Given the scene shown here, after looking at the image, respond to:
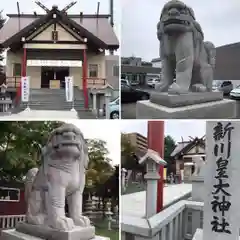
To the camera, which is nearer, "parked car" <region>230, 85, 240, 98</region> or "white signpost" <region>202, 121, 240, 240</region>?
"white signpost" <region>202, 121, 240, 240</region>

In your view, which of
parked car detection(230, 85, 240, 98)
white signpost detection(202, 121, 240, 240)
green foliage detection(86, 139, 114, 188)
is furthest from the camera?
green foliage detection(86, 139, 114, 188)

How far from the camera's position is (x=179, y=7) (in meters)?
1.36

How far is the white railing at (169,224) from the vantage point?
4.56ft

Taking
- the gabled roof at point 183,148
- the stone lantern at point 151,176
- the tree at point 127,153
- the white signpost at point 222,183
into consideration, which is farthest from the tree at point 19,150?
the white signpost at point 222,183

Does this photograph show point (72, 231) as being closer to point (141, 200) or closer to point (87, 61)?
point (141, 200)

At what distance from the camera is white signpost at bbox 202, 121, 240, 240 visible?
51.8 inches

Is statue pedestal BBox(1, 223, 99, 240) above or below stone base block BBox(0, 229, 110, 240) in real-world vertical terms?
above

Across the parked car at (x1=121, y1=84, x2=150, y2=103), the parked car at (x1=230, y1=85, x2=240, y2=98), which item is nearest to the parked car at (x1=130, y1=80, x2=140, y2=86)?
the parked car at (x1=121, y1=84, x2=150, y2=103)

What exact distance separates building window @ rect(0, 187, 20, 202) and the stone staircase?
362mm

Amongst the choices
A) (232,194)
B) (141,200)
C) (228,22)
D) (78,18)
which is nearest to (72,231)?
(141,200)

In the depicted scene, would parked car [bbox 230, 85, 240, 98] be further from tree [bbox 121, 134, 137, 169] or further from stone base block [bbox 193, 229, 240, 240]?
stone base block [bbox 193, 229, 240, 240]

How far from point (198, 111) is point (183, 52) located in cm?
23

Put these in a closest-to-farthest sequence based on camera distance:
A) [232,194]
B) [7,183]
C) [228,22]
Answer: [232,194] < [228,22] < [7,183]

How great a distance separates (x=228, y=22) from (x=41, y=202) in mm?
1005
